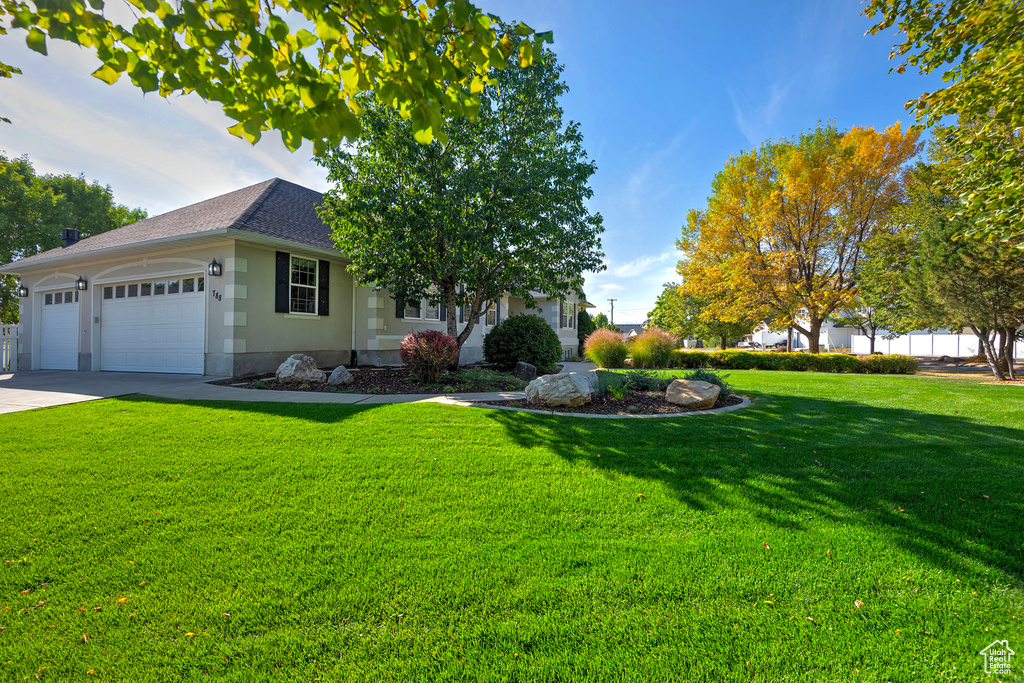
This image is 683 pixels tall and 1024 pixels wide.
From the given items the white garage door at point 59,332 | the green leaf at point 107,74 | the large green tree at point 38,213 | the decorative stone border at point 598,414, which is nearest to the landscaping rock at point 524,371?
the decorative stone border at point 598,414

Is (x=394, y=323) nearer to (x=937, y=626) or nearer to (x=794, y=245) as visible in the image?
(x=937, y=626)

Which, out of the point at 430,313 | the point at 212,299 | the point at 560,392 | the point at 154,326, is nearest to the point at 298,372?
the point at 212,299

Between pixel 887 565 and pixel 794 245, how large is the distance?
19.8 metres

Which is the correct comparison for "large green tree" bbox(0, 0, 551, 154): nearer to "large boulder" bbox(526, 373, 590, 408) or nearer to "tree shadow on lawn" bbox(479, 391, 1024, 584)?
"tree shadow on lawn" bbox(479, 391, 1024, 584)

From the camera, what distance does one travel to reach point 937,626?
192 cm

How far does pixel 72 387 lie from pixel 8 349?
8982 mm

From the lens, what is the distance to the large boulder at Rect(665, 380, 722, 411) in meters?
6.55

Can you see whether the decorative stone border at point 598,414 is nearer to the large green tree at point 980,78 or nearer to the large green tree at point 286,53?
the large green tree at point 980,78

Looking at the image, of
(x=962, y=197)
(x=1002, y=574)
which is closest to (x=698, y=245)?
(x=962, y=197)

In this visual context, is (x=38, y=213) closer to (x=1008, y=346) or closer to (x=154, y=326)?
(x=154, y=326)

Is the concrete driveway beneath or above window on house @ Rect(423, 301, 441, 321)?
beneath

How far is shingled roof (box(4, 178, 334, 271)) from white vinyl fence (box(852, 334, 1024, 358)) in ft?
128

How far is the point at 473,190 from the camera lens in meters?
8.52

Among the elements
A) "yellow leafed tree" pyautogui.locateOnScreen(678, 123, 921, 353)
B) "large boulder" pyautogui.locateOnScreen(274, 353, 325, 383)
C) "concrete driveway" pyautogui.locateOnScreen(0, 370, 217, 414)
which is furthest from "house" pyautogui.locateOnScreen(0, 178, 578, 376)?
"yellow leafed tree" pyautogui.locateOnScreen(678, 123, 921, 353)
